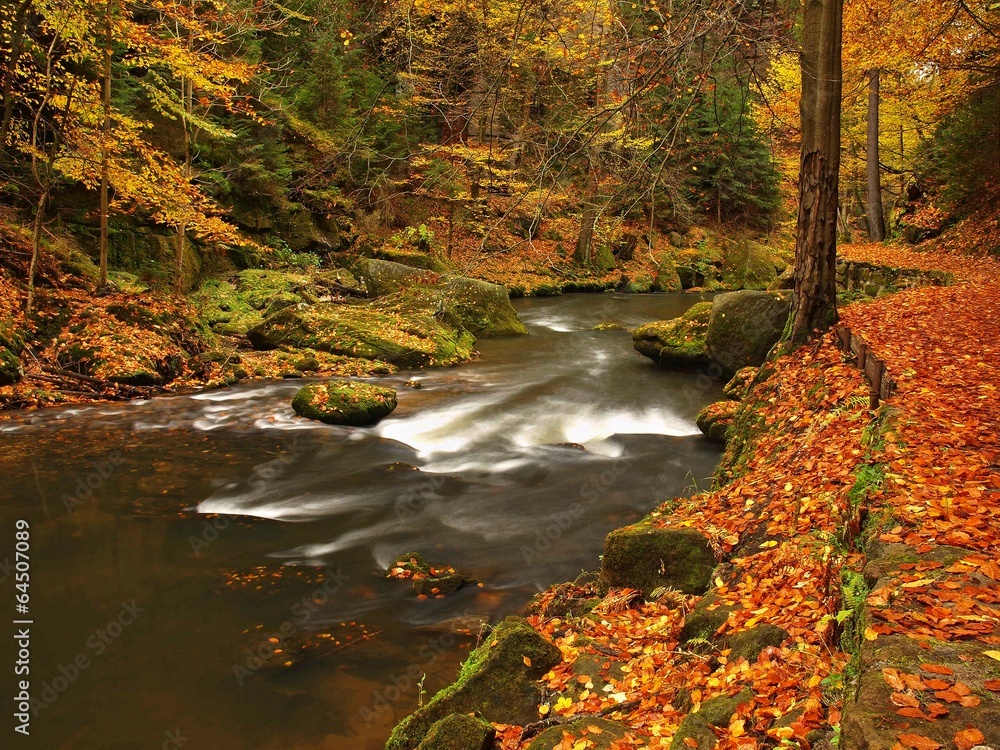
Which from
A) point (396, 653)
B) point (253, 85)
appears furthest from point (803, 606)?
point (253, 85)

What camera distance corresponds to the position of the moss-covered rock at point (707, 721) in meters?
2.77

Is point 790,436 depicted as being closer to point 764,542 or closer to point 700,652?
point 764,542

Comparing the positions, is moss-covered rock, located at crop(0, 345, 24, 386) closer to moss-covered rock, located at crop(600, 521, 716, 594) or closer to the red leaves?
moss-covered rock, located at crop(600, 521, 716, 594)

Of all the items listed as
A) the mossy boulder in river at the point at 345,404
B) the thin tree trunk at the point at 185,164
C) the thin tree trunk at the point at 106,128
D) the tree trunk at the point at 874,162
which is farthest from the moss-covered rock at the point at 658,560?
the tree trunk at the point at 874,162

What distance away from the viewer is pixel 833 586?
349 centimetres

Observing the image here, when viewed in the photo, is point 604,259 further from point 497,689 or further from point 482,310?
point 497,689

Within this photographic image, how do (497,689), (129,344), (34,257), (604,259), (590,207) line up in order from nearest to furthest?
(497,689) → (590,207) → (34,257) → (129,344) → (604,259)

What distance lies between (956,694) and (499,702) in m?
2.53

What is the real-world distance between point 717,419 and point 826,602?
698cm

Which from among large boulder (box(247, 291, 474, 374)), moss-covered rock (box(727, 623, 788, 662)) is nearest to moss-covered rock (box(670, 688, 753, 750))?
moss-covered rock (box(727, 623, 788, 662))

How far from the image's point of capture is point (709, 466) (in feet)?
30.6

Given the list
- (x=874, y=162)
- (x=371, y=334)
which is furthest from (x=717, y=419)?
(x=874, y=162)

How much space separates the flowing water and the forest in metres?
0.04

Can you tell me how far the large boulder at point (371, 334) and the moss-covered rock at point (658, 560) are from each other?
10.1 meters
